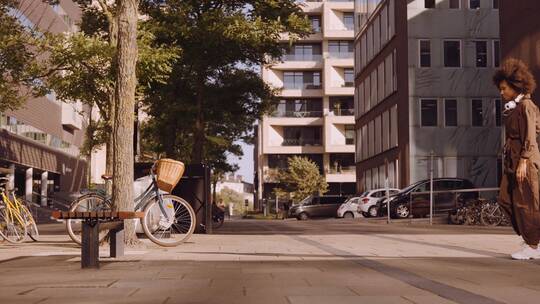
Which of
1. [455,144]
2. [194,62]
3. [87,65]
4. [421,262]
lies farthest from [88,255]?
[455,144]

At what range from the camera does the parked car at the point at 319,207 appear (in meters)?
45.3

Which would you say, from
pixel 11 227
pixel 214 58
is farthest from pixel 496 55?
pixel 11 227

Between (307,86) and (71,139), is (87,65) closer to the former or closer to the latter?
(71,139)

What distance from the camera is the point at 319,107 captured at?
80.2 metres

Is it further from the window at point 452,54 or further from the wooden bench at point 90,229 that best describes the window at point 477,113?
the wooden bench at point 90,229

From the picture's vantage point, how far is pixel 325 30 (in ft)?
260

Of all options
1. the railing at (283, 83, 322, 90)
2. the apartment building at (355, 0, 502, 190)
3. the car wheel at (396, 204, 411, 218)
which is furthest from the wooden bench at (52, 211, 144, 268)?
the railing at (283, 83, 322, 90)

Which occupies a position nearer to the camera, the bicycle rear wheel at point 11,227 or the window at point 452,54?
the bicycle rear wheel at point 11,227

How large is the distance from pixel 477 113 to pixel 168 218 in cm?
3325

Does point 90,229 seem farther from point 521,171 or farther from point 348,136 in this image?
point 348,136

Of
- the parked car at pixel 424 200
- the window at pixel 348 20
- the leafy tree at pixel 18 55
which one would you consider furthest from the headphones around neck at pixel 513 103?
the window at pixel 348 20

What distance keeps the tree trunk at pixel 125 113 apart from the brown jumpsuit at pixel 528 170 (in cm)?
528

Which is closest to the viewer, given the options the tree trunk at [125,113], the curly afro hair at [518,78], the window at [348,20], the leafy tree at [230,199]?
the curly afro hair at [518,78]

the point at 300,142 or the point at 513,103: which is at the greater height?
the point at 300,142
